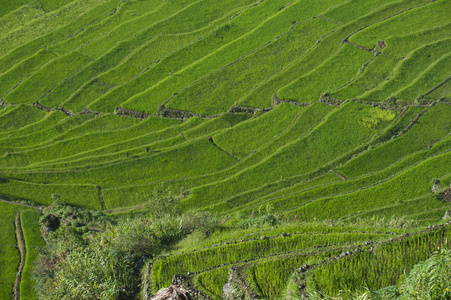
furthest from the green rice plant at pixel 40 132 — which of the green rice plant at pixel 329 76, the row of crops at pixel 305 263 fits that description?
the row of crops at pixel 305 263

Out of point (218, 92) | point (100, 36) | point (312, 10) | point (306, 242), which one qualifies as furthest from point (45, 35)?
point (306, 242)

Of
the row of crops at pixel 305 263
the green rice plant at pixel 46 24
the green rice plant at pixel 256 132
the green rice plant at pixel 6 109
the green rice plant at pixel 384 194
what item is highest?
the green rice plant at pixel 46 24

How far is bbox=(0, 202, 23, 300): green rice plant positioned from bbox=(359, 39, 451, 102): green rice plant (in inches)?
2000

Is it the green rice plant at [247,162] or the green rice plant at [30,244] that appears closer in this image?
the green rice plant at [30,244]

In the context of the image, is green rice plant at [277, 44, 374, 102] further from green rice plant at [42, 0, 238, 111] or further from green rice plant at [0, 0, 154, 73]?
green rice plant at [0, 0, 154, 73]

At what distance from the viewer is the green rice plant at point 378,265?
2737 cm

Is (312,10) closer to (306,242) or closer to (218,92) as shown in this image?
(218,92)

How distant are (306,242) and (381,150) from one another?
31.6 m

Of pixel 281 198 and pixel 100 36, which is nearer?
pixel 281 198

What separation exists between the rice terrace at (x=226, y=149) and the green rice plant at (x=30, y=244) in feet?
0.70

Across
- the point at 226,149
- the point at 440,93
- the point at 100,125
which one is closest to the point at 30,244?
the point at 100,125

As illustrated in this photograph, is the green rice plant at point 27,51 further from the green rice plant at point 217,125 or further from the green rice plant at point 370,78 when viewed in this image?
the green rice plant at point 370,78

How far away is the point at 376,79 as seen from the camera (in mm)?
71000

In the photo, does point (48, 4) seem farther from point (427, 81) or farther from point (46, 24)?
point (427, 81)
